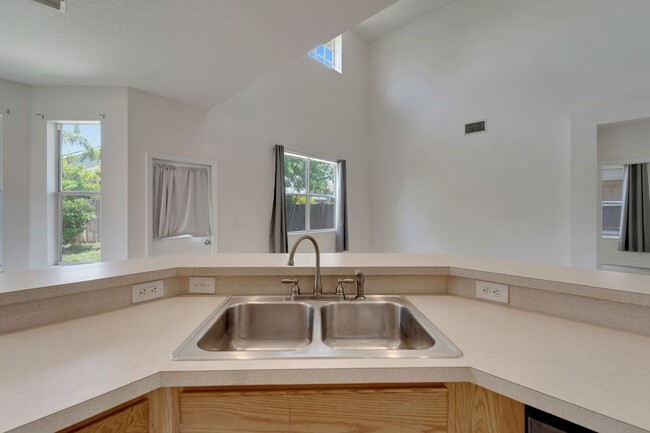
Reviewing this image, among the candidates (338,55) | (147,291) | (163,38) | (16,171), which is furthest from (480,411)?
(338,55)

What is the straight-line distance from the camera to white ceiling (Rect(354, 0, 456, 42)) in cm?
455

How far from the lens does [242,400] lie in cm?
71

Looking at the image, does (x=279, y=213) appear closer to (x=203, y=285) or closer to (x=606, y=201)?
(x=203, y=285)

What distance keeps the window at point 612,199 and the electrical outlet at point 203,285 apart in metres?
4.33

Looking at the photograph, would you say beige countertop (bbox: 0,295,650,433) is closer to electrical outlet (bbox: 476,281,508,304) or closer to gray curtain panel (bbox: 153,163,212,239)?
electrical outlet (bbox: 476,281,508,304)

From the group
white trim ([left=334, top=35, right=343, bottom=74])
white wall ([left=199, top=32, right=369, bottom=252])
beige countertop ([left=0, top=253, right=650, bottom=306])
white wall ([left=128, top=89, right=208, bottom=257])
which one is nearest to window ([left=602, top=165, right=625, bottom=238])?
beige countertop ([left=0, top=253, right=650, bottom=306])

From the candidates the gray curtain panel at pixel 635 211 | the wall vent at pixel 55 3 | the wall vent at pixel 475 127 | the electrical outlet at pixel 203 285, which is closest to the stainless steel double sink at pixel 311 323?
the electrical outlet at pixel 203 285

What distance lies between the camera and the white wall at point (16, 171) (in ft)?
8.57

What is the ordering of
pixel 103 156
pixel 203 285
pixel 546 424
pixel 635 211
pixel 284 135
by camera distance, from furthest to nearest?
pixel 284 135 → pixel 635 211 → pixel 103 156 → pixel 203 285 → pixel 546 424

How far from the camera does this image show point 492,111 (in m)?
4.13

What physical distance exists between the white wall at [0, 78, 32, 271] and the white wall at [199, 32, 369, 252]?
1.63m

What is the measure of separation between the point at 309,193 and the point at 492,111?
3.13m

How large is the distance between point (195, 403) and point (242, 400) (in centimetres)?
12

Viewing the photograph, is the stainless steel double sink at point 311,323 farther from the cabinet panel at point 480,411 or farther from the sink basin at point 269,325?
the cabinet panel at point 480,411
